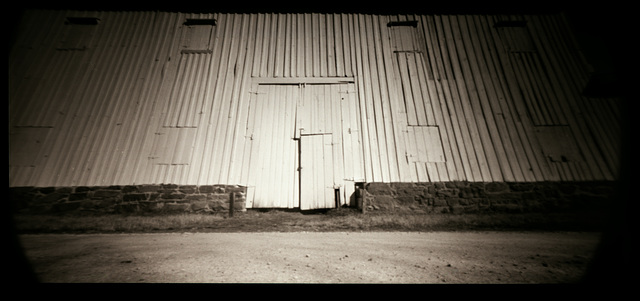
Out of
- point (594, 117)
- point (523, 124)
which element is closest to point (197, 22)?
point (523, 124)

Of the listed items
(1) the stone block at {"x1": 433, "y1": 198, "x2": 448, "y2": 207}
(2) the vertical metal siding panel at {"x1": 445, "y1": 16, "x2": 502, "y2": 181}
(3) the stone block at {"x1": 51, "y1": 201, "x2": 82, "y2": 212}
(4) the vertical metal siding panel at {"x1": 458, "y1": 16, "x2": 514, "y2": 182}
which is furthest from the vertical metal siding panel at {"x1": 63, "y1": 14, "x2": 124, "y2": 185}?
(4) the vertical metal siding panel at {"x1": 458, "y1": 16, "x2": 514, "y2": 182}

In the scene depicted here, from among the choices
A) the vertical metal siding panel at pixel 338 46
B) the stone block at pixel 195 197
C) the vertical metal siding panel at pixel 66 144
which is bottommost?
the stone block at pixel 195 197

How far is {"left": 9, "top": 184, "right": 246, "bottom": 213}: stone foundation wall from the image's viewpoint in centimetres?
578

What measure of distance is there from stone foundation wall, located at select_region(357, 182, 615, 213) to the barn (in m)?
0.05

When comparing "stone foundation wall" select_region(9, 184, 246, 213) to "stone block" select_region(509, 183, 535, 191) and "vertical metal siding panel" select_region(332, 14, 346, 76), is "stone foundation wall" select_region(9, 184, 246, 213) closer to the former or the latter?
"vertical metal siding panel" select_region(332, 14, 346, 76)

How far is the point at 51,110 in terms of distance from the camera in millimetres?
6953

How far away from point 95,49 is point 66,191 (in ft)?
15.9

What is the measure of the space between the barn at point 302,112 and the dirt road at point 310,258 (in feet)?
5.75

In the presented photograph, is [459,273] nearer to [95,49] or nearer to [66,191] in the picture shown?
[66,191]

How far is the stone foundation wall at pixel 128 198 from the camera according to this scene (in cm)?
578

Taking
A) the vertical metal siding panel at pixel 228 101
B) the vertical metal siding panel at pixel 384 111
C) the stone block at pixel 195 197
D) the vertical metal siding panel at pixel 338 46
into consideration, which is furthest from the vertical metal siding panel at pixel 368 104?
the stone block at pixel 195 197

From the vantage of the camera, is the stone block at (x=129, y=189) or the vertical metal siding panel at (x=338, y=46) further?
the vertical metal siding panel at (x=338, y=46)

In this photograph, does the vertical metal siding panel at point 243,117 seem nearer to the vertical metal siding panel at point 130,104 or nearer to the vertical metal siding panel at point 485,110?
the vertical metal siding panel at point 130,104

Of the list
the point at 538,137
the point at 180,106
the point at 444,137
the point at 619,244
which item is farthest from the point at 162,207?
the point at 538,137
